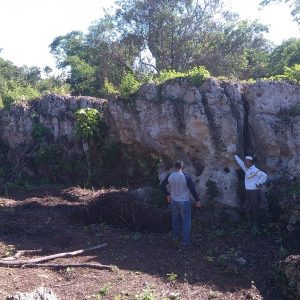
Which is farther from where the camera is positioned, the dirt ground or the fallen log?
Result: the fallen log

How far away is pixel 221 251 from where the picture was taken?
9.19 m

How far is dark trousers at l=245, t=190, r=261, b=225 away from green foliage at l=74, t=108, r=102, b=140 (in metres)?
6.36

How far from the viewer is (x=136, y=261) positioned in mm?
8531

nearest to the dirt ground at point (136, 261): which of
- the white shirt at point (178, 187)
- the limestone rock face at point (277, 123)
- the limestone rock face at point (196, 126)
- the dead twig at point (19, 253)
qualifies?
the dead twig at point (19, 253)

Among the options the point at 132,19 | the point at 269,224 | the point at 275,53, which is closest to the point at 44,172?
the point at 269,224

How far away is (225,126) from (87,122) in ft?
17.8

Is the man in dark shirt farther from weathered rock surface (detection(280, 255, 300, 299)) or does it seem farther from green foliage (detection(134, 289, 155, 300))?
green foliage (detection(134, 289, 155, 300))

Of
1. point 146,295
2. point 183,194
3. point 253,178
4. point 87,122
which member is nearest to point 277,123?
point 253,178

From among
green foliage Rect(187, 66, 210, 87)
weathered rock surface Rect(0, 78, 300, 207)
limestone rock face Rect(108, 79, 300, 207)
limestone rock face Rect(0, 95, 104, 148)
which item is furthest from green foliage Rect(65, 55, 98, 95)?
green foliage Rect(187, 66, 210, 87)

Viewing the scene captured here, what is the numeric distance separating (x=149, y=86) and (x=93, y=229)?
4.41m

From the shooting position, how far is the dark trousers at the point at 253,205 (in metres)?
10.5

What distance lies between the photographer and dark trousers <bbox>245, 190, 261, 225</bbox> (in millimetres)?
10477

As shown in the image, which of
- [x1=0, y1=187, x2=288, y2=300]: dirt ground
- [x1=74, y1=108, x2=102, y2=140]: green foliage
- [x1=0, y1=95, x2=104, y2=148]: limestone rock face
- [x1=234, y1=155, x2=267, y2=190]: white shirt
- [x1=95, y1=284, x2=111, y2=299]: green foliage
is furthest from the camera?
[x1=0, y1=95, x2=104, y2=148]: limestone rock face

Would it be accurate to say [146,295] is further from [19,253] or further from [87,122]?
[87,122]
